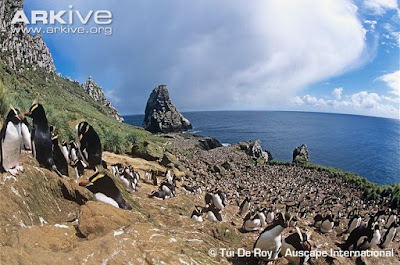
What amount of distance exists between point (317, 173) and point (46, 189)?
63743 mm

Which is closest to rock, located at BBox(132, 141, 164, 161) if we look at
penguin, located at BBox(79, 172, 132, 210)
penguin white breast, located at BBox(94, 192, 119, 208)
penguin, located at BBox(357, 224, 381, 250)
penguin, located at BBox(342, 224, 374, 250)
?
penguin, located at BBox(342, 224, 374, 250)

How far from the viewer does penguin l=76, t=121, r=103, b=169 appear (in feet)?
29.9

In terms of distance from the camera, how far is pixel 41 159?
641 cm

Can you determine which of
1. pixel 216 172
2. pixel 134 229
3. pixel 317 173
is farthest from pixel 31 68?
pixel 134 229

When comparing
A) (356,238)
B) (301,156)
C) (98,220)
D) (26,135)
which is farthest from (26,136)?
(301,156)

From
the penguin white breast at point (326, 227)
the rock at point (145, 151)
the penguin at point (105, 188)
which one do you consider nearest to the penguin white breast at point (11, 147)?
the penguin at point (105, 188)

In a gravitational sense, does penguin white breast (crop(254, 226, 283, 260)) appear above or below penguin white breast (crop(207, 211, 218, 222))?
above

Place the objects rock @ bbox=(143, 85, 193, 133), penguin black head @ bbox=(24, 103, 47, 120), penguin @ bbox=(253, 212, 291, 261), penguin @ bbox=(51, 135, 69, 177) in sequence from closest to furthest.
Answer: penguin @ bbox=(253, 212, 291, 261)
penguin black head @ bbox=(24, 103, 47, 120)
penguin @ bbox=(51, 135, 69, 177)
rock @ bbox=(143, 85, 193, 133)

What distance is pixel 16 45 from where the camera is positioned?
78.2 meters

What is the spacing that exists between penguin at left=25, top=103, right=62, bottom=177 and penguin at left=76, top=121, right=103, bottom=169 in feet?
8.14

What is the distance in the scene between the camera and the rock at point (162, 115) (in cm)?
14100

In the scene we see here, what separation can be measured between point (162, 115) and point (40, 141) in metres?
139

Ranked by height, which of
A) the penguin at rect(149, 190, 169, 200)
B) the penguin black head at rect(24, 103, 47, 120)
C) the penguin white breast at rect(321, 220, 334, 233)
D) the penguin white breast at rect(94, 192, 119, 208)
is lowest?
the penguin white breast at rect(321, 220, 334, 233)

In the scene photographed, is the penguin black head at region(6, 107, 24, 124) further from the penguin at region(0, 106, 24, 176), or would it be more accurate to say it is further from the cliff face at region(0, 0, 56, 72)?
the cliff face at region(0, 0, 56, 72)
